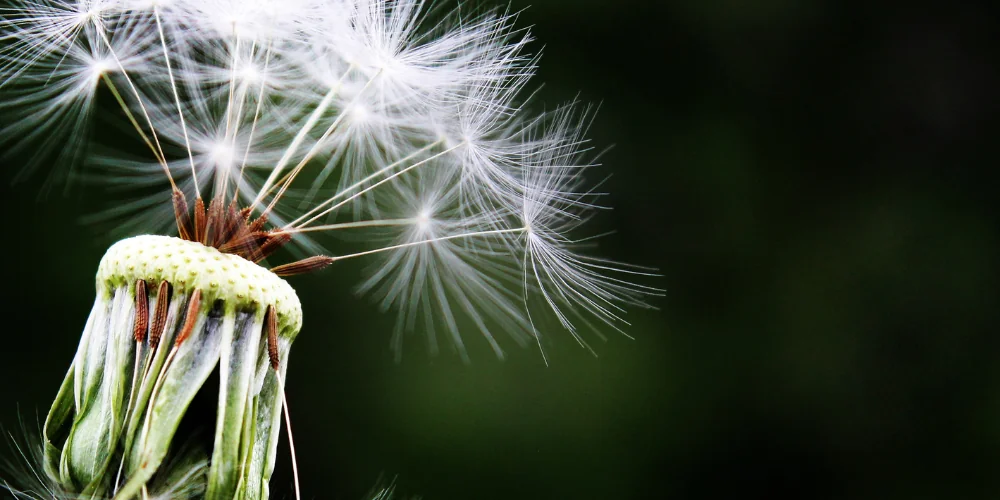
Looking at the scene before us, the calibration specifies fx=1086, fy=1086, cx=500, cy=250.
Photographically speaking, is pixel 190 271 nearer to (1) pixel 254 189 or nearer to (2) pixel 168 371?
(2) pixel 168 371

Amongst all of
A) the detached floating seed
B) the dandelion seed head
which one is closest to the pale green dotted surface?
the detached floating seed

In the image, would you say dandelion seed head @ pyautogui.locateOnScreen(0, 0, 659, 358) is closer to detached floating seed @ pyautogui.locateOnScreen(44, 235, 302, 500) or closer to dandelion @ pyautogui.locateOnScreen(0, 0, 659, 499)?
dandelion @ pyautogui.locateOnScreen(0, 0, 659, 499)

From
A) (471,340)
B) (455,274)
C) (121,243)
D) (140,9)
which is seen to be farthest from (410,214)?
(471,340)

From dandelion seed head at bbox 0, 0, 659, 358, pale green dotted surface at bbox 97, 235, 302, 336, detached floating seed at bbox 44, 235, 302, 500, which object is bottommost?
detached floating seed at bbox 44, 235, 302, 500

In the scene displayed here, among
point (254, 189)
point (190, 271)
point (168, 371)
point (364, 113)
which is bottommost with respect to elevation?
point (168, 371)

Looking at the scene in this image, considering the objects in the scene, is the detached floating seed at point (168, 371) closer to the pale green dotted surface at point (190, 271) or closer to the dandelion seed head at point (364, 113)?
the pale green dotted surface at point (190, 271)

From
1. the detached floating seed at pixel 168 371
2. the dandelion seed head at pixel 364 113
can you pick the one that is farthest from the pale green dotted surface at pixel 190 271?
the dandelion seed head at pixel 364 113

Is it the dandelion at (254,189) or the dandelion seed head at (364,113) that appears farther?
the dandelion seed head at (364,113)

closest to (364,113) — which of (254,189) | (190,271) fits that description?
(254,189)
